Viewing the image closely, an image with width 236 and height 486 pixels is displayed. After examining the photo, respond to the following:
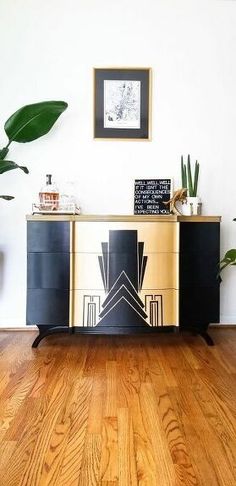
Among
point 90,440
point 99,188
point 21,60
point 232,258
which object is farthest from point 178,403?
point 21,60

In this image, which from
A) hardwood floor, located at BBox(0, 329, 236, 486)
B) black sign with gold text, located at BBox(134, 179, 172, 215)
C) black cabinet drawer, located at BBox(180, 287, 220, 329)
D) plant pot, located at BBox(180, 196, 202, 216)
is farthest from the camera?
black sign with gold text, located at BBox(134, 179, 172, 215)

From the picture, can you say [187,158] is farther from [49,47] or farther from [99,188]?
[49,47]

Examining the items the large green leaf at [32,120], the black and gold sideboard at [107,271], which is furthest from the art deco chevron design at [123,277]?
the large green leaf at [32,120]

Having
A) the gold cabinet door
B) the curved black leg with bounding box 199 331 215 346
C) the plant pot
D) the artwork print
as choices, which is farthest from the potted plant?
the curved black leg with bounding box 199 331 215 346

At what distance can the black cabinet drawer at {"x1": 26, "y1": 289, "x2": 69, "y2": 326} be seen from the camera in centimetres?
201

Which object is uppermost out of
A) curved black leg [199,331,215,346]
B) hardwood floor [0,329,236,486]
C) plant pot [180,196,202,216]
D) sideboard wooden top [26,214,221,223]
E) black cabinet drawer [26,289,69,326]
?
plant pot [180,196,202,216]

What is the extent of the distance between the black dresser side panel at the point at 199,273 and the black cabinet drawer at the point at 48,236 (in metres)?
0.67

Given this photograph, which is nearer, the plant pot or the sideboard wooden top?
the sideboard wooden top

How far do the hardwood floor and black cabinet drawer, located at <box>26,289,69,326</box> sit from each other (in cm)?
19

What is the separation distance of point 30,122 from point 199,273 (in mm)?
1368

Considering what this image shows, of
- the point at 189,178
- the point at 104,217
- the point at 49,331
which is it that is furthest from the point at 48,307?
the point at 189,178

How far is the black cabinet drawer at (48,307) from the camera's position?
201cm

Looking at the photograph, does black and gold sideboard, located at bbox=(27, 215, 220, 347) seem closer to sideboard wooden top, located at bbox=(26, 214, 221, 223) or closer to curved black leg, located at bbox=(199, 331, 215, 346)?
sideboard wooden top, located at bbox=(26, 214, 221, 223)

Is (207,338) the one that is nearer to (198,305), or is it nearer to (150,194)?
(198,305)
